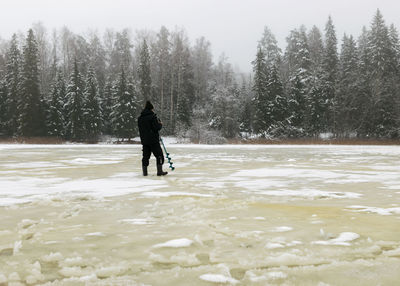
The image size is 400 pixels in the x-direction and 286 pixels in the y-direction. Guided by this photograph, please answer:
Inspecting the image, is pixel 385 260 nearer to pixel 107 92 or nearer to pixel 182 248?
pixel 182 248

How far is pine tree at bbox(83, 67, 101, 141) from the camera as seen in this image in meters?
51.0

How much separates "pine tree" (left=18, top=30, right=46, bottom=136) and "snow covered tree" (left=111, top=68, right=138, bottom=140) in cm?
932

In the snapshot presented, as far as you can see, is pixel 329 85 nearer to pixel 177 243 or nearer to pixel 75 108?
pixel 75 108

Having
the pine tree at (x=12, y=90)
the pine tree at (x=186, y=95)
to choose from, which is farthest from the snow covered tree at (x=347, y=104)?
the pine tree at (x=12, y=90)

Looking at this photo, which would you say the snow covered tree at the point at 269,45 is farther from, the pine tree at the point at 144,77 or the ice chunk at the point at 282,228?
the ice chunk at the point at 282,228

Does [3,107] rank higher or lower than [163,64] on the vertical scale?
lower

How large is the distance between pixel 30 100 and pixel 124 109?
39.5 ft

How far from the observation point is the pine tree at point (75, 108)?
164 feet

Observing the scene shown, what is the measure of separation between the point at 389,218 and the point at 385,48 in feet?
188

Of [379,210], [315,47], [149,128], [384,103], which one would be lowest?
[379,210]

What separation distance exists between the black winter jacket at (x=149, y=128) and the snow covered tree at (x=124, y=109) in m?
40.4

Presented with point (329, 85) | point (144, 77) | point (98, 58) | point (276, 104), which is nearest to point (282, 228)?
point (276, 104)

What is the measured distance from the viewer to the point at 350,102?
163 feet

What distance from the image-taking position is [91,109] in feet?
167
